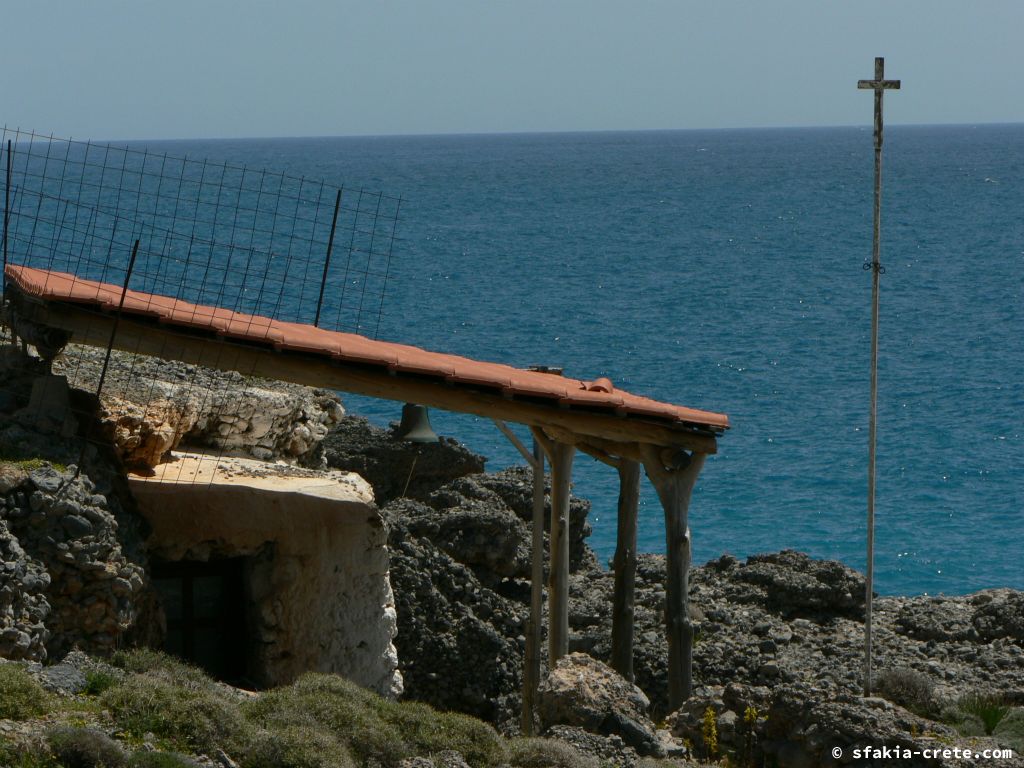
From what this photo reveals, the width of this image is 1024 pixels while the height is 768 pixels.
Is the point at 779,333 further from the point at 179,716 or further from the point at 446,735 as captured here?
the point at 179,716

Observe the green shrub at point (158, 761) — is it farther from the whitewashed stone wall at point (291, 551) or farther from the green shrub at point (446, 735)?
the whitewashed stone wall at point (291, 551)

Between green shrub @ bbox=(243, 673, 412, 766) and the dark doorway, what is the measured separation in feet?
9.36

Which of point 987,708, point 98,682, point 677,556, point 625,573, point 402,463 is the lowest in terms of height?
point 98,682

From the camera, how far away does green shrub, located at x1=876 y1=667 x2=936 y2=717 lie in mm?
15055

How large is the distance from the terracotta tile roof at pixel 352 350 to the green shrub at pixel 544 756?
3.50 m

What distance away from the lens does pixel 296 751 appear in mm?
9367

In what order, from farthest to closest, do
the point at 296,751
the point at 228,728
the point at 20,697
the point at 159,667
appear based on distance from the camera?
1. the point at 159,667
2. the point at 228,728
3. the point at 296,751
4. the point at 20,697

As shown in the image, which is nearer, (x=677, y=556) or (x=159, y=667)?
(x=159, y=667)

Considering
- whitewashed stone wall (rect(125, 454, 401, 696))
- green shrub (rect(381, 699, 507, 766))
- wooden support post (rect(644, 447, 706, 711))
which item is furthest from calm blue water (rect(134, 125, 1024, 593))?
green shrub (rect(381, 699, 507, 766))

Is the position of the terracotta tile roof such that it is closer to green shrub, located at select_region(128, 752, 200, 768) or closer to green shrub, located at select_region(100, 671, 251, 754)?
green shrub, located at select_region(100, 671, 251, 754)

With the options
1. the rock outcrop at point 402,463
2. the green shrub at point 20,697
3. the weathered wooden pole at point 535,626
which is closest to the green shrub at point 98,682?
the green shrub at point 20,697

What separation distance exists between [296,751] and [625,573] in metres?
6.15

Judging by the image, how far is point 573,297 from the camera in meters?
70.3

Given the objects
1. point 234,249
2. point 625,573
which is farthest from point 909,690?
point 234,249
